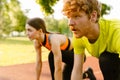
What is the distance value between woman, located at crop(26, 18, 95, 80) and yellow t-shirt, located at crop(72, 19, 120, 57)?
1.40m

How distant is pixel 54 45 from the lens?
4406 mm

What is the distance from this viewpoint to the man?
2.43 m

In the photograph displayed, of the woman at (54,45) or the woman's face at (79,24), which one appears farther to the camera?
the woman at (54,45)

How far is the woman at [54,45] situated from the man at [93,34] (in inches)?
48.7

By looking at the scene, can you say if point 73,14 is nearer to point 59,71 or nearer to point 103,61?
point 103,61

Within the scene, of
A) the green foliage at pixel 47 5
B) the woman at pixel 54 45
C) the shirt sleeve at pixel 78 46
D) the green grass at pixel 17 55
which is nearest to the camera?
the shirt sleeve at pixel 78 46

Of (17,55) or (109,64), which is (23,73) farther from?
(17,55)

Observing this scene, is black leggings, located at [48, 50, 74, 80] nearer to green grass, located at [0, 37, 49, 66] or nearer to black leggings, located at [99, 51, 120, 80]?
black leggings, located at [99, 51, 120, 80]

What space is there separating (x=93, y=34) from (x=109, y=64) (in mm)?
558

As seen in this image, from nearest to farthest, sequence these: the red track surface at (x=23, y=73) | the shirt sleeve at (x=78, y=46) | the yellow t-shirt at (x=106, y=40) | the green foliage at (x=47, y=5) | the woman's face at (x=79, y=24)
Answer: the woman's face at (x=79, y=24) < the yellow t-shirt at (x=106, y=40) < the shirt sleeve at (x=78, y=46) < the red track surface at (x=23, y=73) < the green foliage at (x=47, y=5)

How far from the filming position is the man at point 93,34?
2426 millimetres

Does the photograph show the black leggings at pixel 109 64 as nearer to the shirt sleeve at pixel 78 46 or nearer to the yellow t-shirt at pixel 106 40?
the yellow t-shirt at pixel 106 40

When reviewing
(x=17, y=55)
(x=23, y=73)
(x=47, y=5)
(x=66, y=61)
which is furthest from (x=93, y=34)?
(x=47, y=5)

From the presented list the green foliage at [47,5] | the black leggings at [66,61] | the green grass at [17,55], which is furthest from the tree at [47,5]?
the black leggings at [66,61]
